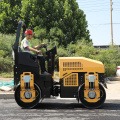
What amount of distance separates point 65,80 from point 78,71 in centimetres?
45

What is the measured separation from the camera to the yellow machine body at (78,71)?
6.84m

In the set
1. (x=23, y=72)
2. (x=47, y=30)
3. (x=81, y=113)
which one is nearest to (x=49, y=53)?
(x=23, y=72)

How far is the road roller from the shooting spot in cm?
684

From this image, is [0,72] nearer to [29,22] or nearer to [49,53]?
[29,22]

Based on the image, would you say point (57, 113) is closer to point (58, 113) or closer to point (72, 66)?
point (58, 113)

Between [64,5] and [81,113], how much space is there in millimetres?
20575

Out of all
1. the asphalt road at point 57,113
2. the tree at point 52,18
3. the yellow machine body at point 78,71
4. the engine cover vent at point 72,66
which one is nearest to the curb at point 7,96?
the asphalt road at point 57,113

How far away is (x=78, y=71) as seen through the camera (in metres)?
6.87

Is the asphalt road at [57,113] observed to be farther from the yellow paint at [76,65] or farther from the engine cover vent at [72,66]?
the engine cover vent at [72,66]

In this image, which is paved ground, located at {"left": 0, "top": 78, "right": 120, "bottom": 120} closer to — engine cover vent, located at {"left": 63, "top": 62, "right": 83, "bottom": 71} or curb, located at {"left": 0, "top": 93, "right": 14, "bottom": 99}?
engine cover vent, located at {"left": 63, "top": 62, "right": 83, "bottom": 71}

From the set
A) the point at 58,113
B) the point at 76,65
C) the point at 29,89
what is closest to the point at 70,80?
the point at 76,65

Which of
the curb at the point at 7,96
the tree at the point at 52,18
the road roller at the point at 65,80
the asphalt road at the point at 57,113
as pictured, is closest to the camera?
the asphalt road at the point at 57,113

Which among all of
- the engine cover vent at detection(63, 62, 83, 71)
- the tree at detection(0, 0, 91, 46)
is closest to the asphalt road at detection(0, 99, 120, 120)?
the engine cover vent at detection(63, 62, 83, 71)

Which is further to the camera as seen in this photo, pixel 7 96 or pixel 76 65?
pixel 7 96
